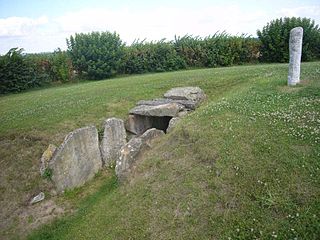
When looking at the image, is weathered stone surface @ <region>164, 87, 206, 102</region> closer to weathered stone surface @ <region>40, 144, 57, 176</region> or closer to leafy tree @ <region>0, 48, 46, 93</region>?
weathered stone surface @ <region>40, 144, 57, 176</region>

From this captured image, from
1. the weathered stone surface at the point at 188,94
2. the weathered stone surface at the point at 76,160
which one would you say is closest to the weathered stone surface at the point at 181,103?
the weathered stone surface at the point at 188,94

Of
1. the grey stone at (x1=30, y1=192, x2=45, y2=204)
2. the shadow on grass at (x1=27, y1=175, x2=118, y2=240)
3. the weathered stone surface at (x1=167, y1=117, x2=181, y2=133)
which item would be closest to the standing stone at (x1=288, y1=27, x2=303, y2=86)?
the weathered stone surface at (x1=167, y1=117, x2=181, y2=133)

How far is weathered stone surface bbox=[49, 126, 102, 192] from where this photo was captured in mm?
10234

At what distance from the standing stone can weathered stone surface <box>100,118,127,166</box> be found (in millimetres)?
7074

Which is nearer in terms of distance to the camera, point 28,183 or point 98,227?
point 98,227

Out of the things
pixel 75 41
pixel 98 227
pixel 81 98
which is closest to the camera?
pixel 98 227

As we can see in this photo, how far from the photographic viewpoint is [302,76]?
43.7 feet

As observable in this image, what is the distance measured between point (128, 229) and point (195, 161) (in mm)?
2537

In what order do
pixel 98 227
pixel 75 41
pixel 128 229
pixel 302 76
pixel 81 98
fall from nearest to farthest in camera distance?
pixel 128 229
pixel 98 227
pixel 302 76
pixel 81 98
pixel 75 41

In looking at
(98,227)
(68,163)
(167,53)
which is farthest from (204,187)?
(167,53)

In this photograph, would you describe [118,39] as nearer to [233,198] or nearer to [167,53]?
[167,53]

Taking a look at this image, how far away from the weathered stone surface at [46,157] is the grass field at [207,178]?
1.05ft

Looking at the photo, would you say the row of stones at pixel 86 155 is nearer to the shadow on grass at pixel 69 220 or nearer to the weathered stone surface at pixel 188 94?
the shadow on grass at pixel 69 220

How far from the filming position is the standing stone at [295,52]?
11.3 meters
